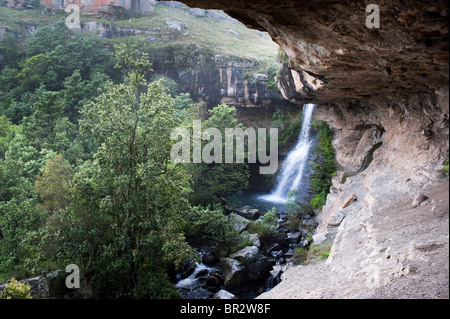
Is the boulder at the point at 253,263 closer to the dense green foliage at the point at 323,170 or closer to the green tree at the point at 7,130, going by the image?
the dense green foliage at the point at 323,170

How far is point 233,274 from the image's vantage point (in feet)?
39.9

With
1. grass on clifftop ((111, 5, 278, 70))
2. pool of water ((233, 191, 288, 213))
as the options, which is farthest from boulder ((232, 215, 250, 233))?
grass on clifftop ((111, 5, 278, 70))

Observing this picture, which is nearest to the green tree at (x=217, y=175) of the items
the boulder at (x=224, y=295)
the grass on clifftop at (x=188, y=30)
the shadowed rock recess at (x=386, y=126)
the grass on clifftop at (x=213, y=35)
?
the boulder at (x=224, y=295)

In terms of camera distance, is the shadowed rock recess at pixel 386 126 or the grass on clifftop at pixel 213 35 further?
the grass on clifftop at pixel 213 35

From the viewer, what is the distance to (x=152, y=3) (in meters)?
46.2

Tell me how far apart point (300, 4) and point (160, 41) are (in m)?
34.1

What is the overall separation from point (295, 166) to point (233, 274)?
12.9m

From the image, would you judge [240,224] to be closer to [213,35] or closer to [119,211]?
[119,211]

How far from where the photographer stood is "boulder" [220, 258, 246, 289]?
39.9ft

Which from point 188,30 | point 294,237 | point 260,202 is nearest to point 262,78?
point 260,202

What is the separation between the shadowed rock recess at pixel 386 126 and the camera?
5531 mm

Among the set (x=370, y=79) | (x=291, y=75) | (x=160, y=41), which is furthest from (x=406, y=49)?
(x=160, y=41)

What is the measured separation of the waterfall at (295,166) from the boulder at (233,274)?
10706 millimetres

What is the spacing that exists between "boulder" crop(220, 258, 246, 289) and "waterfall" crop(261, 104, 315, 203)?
421 inches
